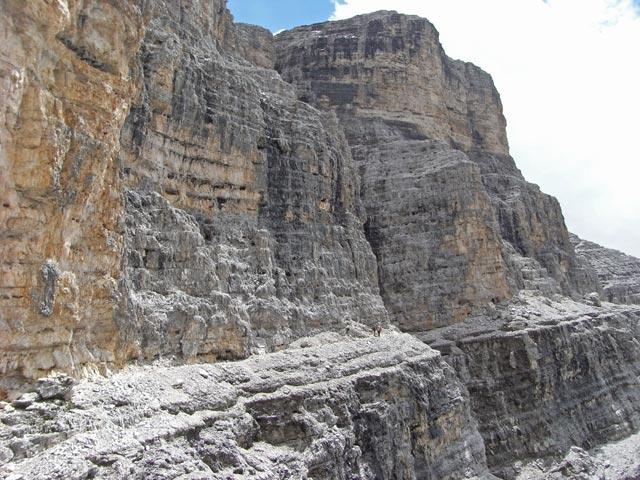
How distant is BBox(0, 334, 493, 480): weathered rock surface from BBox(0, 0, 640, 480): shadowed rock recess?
0.09 metres

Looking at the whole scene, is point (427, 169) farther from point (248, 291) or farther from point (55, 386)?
point (55, 386)

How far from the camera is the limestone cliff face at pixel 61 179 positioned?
1452cm

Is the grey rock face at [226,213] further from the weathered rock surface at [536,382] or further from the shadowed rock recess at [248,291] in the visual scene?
the weathered rock surface at [536,382]

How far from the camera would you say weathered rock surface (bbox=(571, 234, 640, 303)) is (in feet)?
230

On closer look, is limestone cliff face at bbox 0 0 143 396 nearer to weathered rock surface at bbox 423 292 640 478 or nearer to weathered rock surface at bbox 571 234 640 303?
weathered rock surface at bbox 423 292 640 478

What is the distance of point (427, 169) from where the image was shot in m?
44.9

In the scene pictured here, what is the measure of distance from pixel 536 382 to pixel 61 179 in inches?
1310

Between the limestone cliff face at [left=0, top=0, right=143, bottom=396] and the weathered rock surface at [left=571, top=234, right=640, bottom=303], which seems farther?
the weathered rock surface at [left=571, top=234, right=640, bottom=303]

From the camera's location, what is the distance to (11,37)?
14.1 meters

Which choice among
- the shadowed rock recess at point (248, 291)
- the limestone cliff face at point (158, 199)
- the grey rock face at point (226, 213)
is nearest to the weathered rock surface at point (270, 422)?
the shadowed rock recess at point (248, 291)

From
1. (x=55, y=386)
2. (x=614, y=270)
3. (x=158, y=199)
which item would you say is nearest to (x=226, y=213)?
(x=158, y=199)

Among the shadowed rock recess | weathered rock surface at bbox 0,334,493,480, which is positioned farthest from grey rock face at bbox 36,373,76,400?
weathered rock surface at bbox 0,334,493,480

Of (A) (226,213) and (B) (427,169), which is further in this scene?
(B) (427,169)

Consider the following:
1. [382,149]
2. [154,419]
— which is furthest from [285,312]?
[382,149]
